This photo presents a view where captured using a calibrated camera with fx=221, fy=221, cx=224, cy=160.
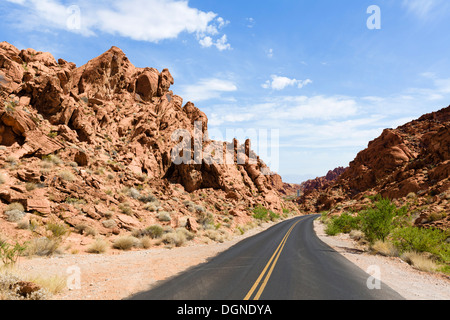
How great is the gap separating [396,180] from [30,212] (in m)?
53.7

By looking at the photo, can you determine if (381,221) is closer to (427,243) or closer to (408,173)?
(427,243)

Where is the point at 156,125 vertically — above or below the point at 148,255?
above

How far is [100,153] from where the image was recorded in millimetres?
→ 25688

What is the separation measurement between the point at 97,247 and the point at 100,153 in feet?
53.3

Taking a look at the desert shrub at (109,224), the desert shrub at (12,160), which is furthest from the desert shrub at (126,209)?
the desert shrub at (12,160)

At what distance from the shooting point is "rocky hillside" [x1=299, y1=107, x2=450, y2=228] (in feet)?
74.5

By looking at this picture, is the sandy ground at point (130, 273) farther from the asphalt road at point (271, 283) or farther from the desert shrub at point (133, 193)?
the desert shrub at point (133, 193)

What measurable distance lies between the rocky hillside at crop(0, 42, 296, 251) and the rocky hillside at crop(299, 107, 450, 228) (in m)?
21.0

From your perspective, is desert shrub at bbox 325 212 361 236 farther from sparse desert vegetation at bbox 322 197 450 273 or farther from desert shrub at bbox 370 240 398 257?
desert shrub at bbox 370 240 398 257

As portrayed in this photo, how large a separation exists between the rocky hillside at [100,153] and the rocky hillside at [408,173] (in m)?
21.0

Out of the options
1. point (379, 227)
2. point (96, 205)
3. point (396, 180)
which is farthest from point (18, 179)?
point (396, 180)

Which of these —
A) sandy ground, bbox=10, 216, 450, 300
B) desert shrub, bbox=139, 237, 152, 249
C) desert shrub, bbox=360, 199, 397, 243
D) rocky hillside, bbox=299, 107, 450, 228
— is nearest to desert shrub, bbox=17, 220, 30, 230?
sandy ground, bbox=10, 216, 450, 300

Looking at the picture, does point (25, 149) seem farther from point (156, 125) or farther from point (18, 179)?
point (156, 125)

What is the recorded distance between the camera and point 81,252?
11.8 m
